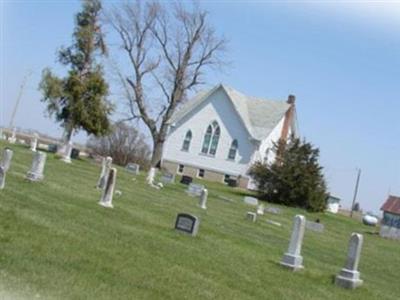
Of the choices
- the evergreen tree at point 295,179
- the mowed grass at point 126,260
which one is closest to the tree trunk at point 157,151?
the evergreen tree at point 295,179

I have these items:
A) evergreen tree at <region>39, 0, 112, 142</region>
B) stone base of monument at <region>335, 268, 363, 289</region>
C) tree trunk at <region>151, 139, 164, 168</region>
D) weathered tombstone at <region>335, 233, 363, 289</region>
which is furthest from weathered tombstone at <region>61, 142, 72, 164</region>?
stone base of monument at <region>335, 268, 363, 289</region>

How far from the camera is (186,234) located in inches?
564

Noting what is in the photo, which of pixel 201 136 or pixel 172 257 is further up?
pixel 201 136

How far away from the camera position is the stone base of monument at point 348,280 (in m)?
12.9

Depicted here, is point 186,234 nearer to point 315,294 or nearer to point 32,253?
point 315,294

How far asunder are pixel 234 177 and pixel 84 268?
159 ft

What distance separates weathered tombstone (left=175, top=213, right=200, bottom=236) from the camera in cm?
1438

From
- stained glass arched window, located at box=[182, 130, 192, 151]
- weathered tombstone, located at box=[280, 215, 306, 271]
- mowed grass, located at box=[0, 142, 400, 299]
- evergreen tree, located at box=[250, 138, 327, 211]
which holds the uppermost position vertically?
stained glass arched window, located at box=[182, 130, 192, 151]

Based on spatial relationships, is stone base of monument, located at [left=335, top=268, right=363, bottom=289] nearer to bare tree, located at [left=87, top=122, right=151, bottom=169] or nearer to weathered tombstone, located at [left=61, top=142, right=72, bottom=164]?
weathered tombstone, located at [left=61, top=142, right=72, bottom=164]

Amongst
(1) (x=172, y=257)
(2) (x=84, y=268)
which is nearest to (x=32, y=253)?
(2) (x=84, y=268)

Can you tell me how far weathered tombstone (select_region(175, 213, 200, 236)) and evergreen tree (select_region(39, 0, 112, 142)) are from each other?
29.3 metres

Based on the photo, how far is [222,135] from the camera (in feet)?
188

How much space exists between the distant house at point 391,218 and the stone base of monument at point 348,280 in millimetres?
29206

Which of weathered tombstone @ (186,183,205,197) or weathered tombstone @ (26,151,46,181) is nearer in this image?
weathered tombstone @ (26,151,46,181)
